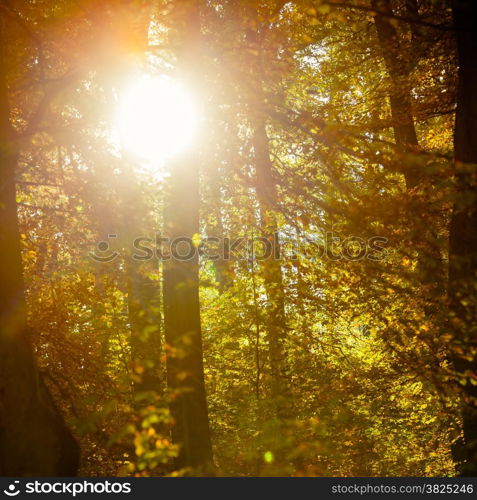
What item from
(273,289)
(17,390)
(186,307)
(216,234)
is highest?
(216,234)

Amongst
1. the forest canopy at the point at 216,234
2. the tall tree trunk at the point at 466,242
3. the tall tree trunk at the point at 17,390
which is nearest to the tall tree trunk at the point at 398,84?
the forest canopy at the point at 216,234

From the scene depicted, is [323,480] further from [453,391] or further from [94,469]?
[94,469]

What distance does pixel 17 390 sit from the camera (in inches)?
242

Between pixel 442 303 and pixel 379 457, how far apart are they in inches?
382

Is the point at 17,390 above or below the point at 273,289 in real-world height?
below

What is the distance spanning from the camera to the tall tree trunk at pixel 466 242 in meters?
6.81

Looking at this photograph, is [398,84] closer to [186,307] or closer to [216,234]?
[216,234]

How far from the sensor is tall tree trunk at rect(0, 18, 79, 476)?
6031mm

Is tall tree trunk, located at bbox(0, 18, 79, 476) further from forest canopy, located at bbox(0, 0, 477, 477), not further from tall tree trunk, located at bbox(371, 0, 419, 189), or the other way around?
tall tree trunk, located at bbox(371, 0, 419, 189)

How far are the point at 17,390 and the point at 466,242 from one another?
6.01 m

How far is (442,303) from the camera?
25.3 feet

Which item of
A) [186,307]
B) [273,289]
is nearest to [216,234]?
[273,289]

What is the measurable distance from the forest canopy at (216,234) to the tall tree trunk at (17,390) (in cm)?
2

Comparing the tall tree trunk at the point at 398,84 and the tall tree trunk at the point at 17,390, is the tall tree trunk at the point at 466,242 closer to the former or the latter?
the tall tree trunk at the point at 398,84
